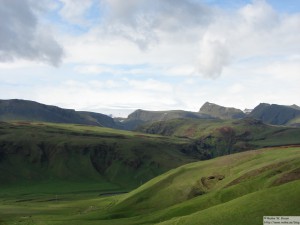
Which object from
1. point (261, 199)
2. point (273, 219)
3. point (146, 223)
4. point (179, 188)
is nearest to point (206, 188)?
point (179, 188)

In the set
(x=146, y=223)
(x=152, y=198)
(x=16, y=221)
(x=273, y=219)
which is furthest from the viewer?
(x=152, y=198)

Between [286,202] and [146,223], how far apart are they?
117 feet

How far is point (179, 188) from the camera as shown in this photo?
13238cm

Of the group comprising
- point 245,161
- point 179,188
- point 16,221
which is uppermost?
point 245,161

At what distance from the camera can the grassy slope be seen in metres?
74.5

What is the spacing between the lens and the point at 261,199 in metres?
76.9

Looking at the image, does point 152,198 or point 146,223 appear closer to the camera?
point 146,223

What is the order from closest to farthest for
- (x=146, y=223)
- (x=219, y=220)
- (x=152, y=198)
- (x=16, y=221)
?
1. (x=219, y=220)
2. (x=146, y=223)
3. (x=16, y=221)
4. (x=152, y=198)

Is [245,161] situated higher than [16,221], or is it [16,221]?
[245,161]

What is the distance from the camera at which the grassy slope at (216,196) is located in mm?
74500

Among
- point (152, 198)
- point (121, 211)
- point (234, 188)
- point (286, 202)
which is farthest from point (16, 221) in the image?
point (286, 202)

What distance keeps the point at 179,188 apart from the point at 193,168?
17604 millimetres

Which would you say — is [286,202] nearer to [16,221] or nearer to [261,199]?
[261,199]

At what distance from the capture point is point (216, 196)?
334 ft
